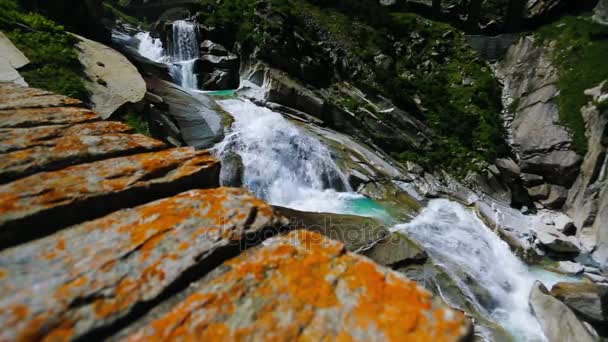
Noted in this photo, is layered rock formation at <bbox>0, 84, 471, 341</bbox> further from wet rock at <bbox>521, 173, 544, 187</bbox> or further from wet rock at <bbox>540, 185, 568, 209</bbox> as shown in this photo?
wet rock at <bbox>521, 173, 544, 187</bbox>

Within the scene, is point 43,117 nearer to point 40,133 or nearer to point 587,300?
point 40,133

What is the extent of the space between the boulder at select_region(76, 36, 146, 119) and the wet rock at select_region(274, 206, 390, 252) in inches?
244

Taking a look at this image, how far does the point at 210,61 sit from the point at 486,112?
21.9 m

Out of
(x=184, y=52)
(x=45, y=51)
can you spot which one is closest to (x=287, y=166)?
(x=45, y=51)

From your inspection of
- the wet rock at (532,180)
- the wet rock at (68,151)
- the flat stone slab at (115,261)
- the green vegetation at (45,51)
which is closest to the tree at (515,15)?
the wet rock at (532,180)

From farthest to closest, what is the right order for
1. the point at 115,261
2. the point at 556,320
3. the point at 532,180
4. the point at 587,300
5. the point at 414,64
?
the point at 414,64
the point at 532,180
the point at 587,300
the point at 556,320
the point at 115,261

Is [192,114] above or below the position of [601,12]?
below

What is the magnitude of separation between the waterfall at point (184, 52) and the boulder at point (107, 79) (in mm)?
10163

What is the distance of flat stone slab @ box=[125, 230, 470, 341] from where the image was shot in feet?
5.72

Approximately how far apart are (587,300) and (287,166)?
39.5 ft

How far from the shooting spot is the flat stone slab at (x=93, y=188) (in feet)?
7.46

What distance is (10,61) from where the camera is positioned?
8.42m

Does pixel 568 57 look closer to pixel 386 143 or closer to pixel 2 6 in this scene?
pixel 386 143

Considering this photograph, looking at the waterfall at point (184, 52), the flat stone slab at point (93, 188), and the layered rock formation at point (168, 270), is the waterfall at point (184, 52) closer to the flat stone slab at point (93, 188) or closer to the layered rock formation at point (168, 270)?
the flat stone slab at point (93, 188)
